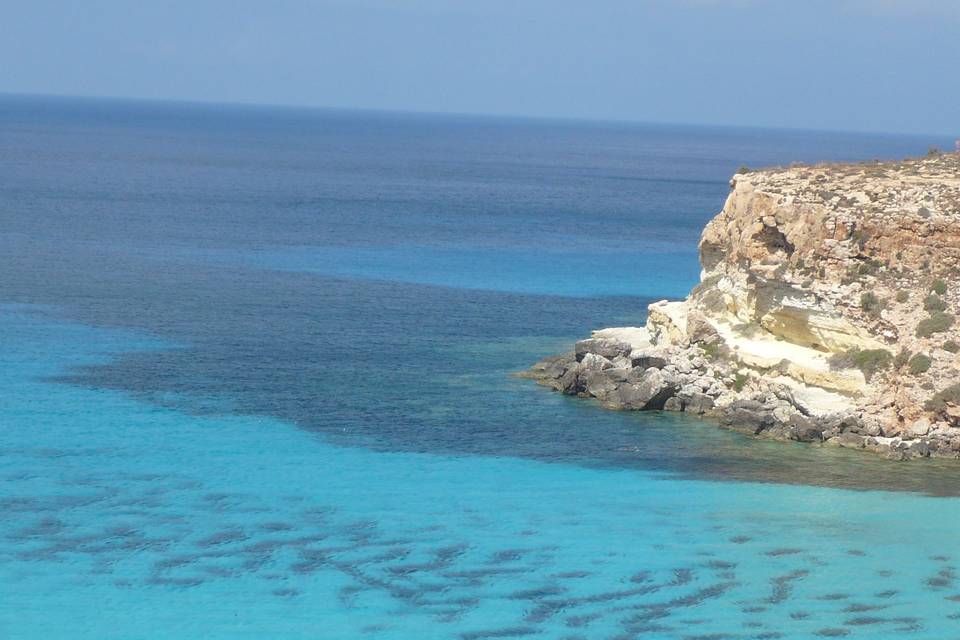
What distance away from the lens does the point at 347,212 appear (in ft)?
325

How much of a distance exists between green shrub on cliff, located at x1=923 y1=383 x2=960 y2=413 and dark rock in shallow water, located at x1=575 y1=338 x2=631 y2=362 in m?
10.3

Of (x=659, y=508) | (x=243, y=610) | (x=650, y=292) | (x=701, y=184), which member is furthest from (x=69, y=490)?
(x=701, y=184)

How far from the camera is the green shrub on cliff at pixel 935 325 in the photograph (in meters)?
38.3

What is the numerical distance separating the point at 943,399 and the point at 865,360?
8.46 feet

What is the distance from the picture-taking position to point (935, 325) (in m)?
38.3

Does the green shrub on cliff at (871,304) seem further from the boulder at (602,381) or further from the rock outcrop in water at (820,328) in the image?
the boulder at (602,381)

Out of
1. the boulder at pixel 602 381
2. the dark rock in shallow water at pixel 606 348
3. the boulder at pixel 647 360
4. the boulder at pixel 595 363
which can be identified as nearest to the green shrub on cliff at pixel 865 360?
the boulder at pixel 647 360

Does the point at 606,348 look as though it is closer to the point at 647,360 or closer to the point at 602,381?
the point at 602,381

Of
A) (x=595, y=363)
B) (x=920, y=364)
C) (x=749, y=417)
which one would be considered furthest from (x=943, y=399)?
(x=595, y=363)

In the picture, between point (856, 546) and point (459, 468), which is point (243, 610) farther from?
point (856, 546)

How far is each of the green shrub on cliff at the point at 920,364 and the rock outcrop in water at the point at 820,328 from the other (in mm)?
39

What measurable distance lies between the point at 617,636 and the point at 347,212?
7647 cm

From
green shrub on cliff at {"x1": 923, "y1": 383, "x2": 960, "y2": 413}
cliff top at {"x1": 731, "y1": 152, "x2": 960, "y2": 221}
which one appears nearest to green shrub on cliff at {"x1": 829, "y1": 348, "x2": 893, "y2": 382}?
green shrub on cliff at {"x1": 923, "y1": 383, "x2": 960, "y2": 413}

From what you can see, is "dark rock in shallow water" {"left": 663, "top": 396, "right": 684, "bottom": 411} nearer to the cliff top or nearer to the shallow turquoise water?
the shallow turquoise water
